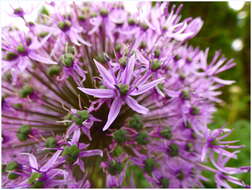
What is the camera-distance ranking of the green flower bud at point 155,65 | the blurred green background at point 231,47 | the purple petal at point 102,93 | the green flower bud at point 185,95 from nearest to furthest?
the purple petal at point 102,93 → the green flower bud at point 155,65 → the green flower bud at point 185,95 → the blurred green background at point 231,47

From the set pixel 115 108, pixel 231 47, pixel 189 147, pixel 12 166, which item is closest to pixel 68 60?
pixel 115 108

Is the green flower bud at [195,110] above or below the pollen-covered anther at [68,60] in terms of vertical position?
below

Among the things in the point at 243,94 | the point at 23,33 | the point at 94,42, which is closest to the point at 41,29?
the point at 23,33

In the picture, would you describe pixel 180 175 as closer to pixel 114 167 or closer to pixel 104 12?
pixel 114 167

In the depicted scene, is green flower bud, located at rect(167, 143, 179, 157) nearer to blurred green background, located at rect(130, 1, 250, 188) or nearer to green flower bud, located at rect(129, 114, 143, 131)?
green flower bud, located at rect(129, 114, 143, 131)

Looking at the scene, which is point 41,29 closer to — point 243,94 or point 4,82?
point 4,82


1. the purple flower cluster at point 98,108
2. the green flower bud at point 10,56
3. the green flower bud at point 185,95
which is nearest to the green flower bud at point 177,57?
the purple flower cluster at point 98,108

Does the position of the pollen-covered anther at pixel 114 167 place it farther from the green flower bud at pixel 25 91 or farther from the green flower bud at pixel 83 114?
the green flower bud at pixel 25 91
